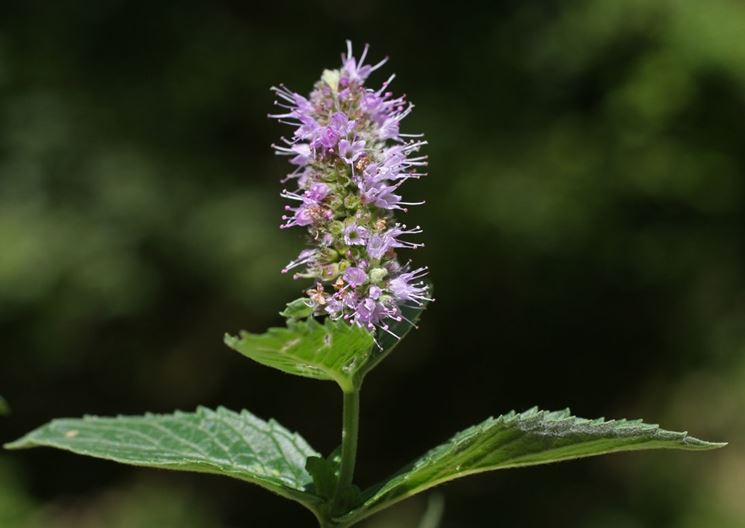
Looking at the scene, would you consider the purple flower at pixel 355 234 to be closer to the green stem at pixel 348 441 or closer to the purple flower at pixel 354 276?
the purple flower at pixel 354 276

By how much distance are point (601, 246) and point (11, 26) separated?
4.06 m

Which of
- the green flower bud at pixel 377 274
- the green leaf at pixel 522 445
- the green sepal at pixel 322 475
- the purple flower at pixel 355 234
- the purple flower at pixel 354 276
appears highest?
the purple flower at pixel 355 234

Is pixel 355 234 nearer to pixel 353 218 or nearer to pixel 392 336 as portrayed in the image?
pixel 353 218

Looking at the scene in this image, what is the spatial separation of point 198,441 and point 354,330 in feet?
1.41

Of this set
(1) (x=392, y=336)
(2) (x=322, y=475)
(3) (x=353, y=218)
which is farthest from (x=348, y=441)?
(3) (x=353, y=218)

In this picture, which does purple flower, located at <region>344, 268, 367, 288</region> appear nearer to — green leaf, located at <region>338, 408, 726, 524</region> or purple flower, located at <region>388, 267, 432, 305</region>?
purple flower, located at <region>388, 267, 432, 305</region>

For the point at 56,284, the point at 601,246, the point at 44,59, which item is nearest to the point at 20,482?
the point at 56,284

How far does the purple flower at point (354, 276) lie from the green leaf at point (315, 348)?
0.28 ft

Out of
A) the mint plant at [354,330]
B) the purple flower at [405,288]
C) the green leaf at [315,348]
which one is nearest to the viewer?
the green leaf at [315,348]

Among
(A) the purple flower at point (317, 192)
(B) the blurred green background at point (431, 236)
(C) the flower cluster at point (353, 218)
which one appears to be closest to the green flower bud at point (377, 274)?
(C) the flower cluster at point (353, 218)

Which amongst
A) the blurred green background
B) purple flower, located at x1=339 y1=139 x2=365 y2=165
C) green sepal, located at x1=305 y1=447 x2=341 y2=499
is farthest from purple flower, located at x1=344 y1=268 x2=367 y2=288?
the blurred green background

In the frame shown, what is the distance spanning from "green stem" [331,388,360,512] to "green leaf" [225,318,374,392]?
0.02 m

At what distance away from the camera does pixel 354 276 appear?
3.87 ft

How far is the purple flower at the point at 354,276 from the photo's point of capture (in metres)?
1.18
